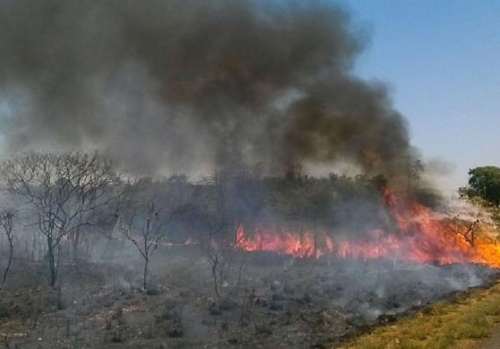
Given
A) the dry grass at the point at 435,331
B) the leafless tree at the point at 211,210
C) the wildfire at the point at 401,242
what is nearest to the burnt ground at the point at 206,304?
the dry grass at the point at 435,331

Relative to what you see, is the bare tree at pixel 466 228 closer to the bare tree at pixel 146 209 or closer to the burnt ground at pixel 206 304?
the burnt ground at pixel 206 304

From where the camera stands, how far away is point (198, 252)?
54938 mm

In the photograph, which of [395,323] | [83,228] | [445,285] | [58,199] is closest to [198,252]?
[83,228]

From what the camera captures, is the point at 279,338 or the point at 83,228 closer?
the point at 279,338

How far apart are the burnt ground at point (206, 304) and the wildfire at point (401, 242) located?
6620mm

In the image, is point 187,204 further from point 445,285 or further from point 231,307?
point 231,307

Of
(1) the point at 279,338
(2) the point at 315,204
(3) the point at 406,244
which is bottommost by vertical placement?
(1) the point at 279,338

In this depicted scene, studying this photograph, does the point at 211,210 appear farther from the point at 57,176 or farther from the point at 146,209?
the point at 57,176

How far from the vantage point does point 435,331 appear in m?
15.9

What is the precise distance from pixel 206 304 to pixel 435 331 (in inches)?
452

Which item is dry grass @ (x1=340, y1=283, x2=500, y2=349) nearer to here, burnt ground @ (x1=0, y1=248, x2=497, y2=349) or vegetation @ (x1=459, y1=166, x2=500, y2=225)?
burnt ground @ (x1=0, y1=248, x2=497, y2=349)

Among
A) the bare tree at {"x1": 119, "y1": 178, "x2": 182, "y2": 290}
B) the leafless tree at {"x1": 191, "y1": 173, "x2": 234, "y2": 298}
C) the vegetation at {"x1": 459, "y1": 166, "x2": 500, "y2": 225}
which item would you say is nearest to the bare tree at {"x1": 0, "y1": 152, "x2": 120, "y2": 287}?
the bare tree at {"x1": 119, "y1": 178, "x2": 182, "y2": 290}

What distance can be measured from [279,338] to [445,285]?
2117cm

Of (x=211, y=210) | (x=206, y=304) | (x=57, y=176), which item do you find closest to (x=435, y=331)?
(x=206, y=304)
